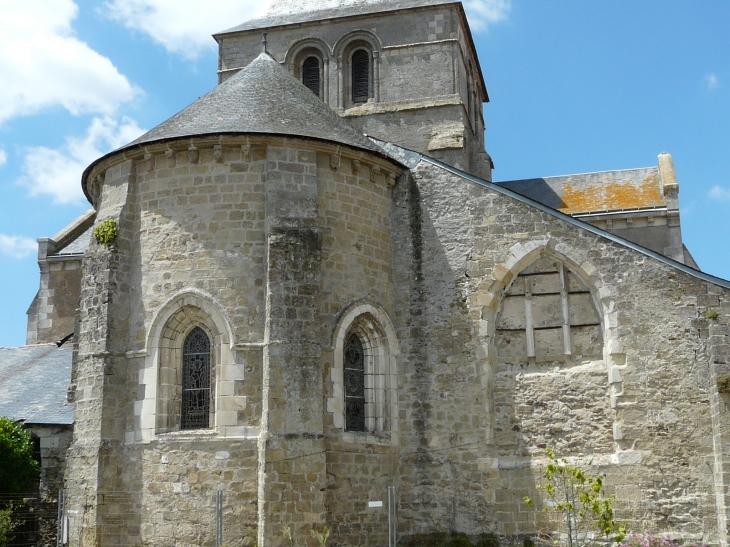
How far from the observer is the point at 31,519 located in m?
13.3

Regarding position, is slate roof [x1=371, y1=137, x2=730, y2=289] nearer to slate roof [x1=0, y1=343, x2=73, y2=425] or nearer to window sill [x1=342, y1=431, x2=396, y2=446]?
window sill [x1=342, y1=431, x2=396, y2=446]

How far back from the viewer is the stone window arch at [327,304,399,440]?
41.3ft

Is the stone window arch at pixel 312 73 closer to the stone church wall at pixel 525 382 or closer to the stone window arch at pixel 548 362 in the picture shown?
the stone church wall at pixel 525 382

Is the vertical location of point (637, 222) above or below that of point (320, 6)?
below

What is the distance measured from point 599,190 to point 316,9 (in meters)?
8.39

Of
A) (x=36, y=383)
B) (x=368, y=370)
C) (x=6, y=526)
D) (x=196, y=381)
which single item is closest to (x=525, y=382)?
(x=368, y=370)

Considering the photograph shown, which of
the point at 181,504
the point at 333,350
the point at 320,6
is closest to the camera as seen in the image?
the point at 181,504

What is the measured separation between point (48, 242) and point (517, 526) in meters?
13.3

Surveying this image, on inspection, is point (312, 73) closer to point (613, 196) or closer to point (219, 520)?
point (613, 196)

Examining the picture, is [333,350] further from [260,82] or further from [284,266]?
[260,82]

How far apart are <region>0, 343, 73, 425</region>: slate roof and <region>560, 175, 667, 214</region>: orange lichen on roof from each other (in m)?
12.0

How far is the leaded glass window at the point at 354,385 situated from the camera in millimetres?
12609

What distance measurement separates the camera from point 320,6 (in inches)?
876

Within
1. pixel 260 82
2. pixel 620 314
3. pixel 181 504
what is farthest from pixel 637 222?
pixel 181 504
